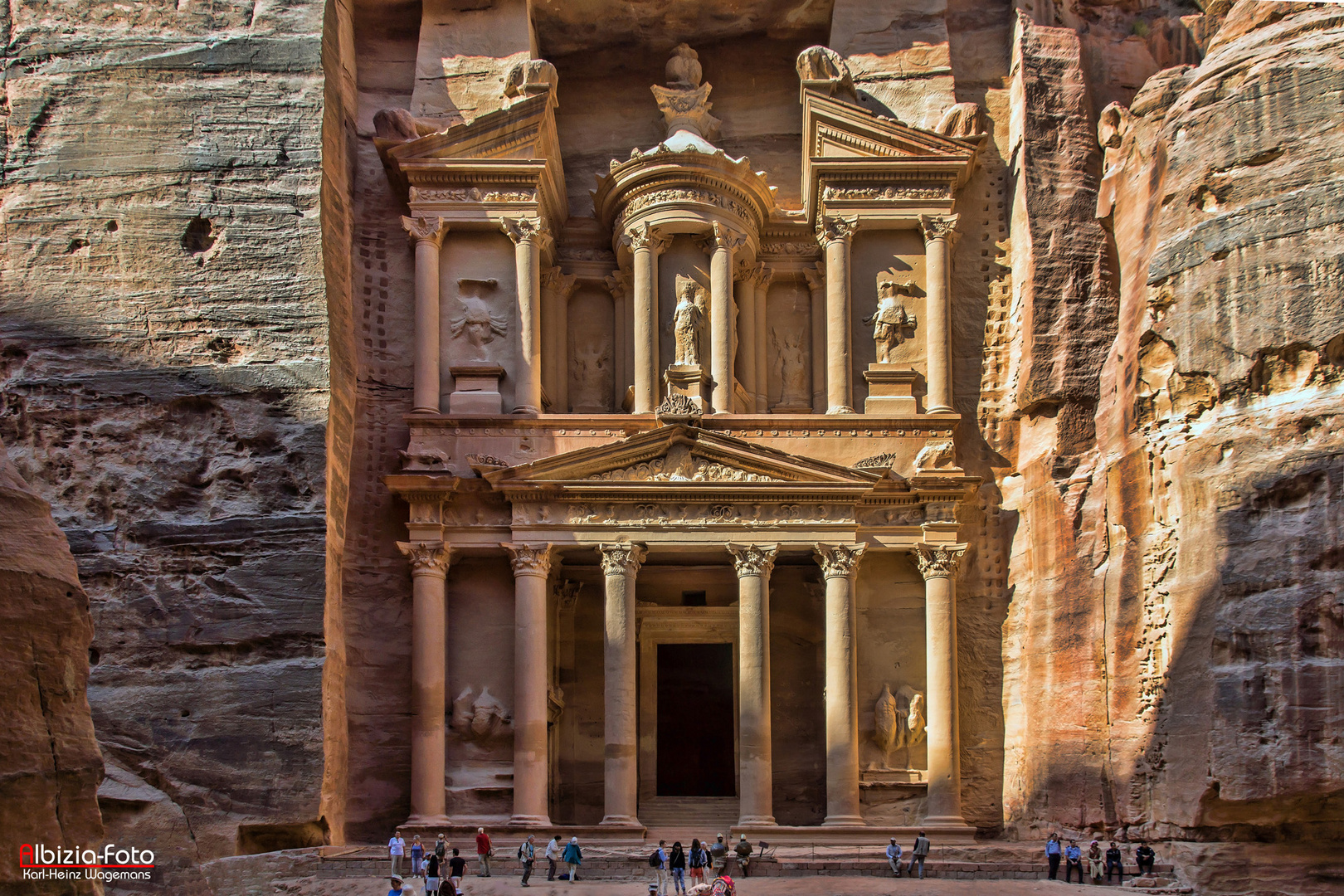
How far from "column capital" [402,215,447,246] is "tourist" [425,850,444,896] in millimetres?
10755

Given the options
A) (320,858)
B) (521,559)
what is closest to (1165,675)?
(521,559)

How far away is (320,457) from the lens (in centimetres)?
1950

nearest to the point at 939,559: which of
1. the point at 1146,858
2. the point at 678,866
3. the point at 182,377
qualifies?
the point at 1146,858

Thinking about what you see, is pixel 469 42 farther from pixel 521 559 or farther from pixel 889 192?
pixel 521 559

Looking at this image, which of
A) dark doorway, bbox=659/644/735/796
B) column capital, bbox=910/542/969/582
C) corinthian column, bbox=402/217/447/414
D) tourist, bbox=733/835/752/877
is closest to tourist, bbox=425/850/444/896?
tourist, bbox=733/835/752/877

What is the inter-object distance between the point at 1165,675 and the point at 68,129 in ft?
60.5

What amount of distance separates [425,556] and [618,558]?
10.4 feet

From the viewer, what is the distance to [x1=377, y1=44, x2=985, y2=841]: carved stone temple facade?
21.0 m

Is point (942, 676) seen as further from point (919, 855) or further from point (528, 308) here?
point (528, 308)

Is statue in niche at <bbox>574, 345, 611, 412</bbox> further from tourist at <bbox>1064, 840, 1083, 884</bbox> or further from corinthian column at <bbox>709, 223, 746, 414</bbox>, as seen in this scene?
tourist at <bbox>1064, 840, 1083, 884</bbox>

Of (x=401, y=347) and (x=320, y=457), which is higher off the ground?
(x=401, y=347)

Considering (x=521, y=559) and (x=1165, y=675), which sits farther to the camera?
(x=521, y=559)

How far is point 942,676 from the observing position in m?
21.1

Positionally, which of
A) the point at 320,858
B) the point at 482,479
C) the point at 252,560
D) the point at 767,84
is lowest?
the point at 320,858
